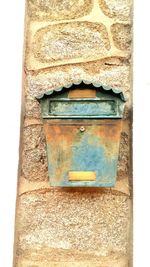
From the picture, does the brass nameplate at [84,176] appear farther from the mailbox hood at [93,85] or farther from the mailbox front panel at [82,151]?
the mailbox hood at [93,85]

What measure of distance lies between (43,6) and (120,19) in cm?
29

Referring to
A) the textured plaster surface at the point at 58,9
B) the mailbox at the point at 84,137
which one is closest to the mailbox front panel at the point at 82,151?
the mailbox at the point at 84,137

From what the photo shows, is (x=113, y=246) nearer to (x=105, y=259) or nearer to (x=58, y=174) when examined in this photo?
(x=105, y=259)

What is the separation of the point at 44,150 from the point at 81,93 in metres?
0.25

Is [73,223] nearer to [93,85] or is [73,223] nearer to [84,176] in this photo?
[84,176]

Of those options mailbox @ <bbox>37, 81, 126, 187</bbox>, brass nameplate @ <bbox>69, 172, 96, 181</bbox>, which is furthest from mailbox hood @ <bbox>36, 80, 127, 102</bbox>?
brass nameplate @ <bbox>69, 172, 96, 181</bbox>

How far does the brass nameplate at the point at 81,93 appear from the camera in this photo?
1.88m

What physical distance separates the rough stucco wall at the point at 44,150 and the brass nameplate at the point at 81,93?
144 mm

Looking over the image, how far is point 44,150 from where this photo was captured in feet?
6.51

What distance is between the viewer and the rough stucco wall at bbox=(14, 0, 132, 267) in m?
1.92

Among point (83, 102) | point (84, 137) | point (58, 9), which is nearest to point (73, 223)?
point (84, 137)
